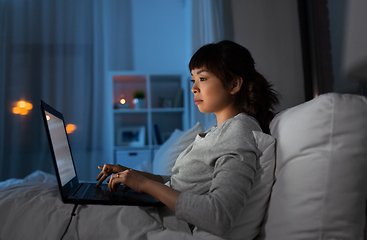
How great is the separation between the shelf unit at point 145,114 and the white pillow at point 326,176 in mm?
2227

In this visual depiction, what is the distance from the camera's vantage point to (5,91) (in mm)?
2965

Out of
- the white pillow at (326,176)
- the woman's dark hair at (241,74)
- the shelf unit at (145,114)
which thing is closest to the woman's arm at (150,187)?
the white pillow at (326,176)

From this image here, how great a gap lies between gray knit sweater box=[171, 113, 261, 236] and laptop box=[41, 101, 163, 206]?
133 millimetres

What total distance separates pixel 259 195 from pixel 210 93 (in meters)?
0.38

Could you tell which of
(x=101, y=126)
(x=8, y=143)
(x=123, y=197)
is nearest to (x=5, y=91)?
(x=8, y=143)

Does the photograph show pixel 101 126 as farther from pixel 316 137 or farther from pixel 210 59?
pixel 316 137

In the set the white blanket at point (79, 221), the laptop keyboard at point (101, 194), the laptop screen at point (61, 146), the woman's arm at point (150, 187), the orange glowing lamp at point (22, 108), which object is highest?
the orange glowing lamp at point (22, 108)

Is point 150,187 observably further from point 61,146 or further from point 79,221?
point 61,146

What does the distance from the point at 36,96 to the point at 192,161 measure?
114 inches

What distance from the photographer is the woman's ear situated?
893 millimetres

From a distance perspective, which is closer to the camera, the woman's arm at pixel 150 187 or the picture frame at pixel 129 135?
the woman's arm at pixel 150 187

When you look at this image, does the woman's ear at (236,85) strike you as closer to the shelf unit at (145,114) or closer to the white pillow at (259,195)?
the white pillow at (259,195)

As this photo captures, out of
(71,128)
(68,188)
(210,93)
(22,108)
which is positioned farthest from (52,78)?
(210,93)

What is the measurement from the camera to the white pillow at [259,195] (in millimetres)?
661
